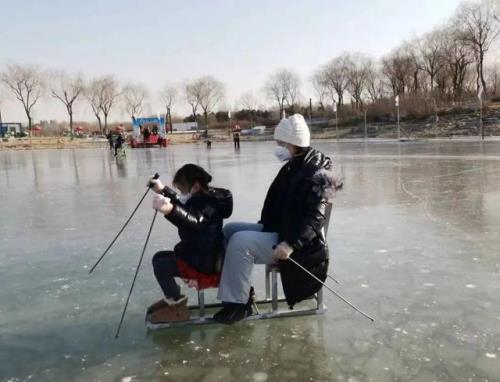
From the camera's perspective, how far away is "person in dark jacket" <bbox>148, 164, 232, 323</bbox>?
12.0 ft

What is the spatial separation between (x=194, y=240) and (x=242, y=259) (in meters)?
0.36

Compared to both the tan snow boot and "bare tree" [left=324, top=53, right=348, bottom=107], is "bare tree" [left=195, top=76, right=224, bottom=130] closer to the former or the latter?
"bare tree" [left=324, top=53, right=348, bottom=107]

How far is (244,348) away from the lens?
3426 mm

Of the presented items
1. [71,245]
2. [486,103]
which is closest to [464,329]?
[71,245]

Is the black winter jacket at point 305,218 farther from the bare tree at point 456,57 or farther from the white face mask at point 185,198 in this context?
the bare tree at point 456,57

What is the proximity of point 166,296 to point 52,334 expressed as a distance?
0.85m

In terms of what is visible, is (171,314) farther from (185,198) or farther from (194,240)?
(185,198)

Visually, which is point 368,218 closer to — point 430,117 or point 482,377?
point 482,377

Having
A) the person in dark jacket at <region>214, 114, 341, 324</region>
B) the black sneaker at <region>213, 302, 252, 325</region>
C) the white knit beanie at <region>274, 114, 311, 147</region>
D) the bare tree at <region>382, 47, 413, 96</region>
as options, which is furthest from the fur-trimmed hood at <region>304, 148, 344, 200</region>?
the bare tree at <region>382, 47, 413, 96</region>

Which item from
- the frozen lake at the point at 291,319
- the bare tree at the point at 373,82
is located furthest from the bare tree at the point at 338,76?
the frozen lake at the point at 291,319

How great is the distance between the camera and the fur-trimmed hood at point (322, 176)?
355cm

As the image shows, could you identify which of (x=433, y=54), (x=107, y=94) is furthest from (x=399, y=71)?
(x=107, y=94)

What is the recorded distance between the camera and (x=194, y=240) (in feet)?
12.0

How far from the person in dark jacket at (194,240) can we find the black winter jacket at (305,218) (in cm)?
46
